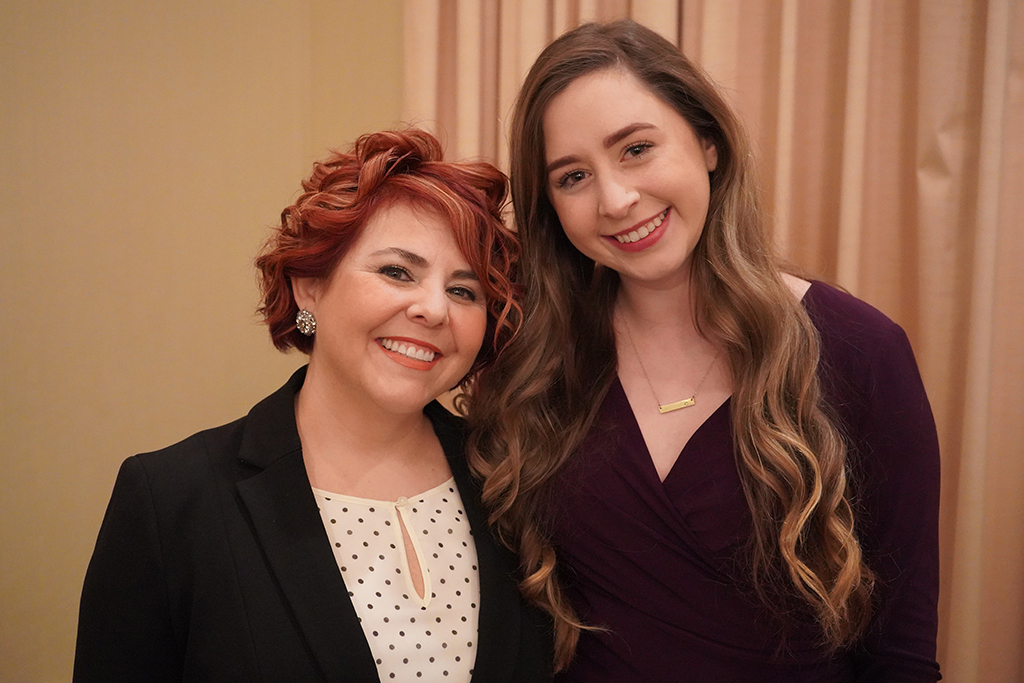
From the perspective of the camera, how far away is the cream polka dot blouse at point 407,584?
4.75ft

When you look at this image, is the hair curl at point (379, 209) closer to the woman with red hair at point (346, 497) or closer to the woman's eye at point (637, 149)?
the woman with red hair at point (346, 497)

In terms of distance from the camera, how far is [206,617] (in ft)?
4.52

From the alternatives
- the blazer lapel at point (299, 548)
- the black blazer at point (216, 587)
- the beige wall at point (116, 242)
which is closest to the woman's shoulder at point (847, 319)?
the black blazer at point (216, 587)

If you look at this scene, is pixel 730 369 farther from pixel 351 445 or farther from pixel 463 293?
pixel 351 445

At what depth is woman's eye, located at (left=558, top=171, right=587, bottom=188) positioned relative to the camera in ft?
5.45

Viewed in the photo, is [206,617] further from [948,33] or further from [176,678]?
[948,33]

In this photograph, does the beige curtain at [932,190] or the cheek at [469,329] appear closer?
the cheek at [469,329]

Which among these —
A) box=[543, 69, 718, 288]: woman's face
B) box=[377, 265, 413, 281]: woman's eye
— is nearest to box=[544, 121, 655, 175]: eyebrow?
box=[543, 69, 718, 288]: woman's face

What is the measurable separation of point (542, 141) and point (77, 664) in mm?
1261

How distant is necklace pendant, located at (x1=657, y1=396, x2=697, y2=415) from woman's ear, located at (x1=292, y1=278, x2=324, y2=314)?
2.36 ft

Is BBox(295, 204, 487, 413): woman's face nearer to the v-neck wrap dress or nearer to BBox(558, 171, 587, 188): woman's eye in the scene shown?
BBox(558, 171, 587, 188): woman's eye

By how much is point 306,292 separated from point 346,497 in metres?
0.39

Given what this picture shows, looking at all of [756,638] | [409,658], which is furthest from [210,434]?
[756,638]

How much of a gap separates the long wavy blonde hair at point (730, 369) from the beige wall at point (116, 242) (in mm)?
922
